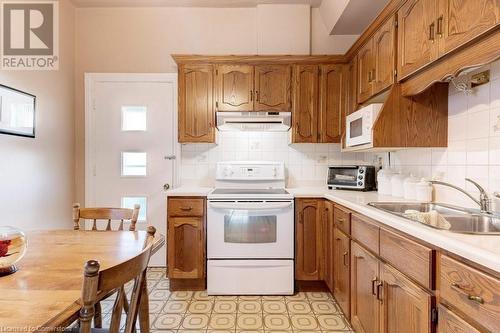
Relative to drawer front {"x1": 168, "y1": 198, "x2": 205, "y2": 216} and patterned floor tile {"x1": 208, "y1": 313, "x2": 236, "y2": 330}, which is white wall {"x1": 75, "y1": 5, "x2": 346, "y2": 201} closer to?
drawer front {"x1": 168, "y1": 198, "x2": 205, "y2": 216}

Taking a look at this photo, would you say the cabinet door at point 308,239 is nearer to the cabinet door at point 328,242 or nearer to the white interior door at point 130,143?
the cabinet door at point 328,242

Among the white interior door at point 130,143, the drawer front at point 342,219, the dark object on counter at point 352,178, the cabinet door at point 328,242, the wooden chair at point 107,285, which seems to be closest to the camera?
the wooden chair at point 107,285

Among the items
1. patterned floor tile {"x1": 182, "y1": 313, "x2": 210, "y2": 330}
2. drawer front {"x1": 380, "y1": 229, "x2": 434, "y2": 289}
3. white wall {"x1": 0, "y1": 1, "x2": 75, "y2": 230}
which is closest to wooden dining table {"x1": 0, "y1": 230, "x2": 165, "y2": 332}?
patterned floor tile {"x1": 182, "y1": 313, "x2": 210, "y2": 330}

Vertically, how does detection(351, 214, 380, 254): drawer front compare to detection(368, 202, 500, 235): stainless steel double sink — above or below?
below

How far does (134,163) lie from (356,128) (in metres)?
2.28

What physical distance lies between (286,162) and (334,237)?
1057 millimetres

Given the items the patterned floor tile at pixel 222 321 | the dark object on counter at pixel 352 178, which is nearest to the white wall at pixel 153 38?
the dark object on counter at pixel 352 178

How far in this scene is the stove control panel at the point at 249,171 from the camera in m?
2.89

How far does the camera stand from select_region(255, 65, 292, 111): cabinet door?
2740 millimetres

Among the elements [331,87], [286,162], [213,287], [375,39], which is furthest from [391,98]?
[213,287]

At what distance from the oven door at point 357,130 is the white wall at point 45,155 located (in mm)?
2728

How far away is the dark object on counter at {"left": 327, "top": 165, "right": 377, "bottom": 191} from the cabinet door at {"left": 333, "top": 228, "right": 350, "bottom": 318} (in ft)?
1.92

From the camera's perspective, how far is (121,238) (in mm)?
1496

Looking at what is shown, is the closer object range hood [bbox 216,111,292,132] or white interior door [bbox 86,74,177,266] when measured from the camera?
range hood [bbox 216,111,292,132]
